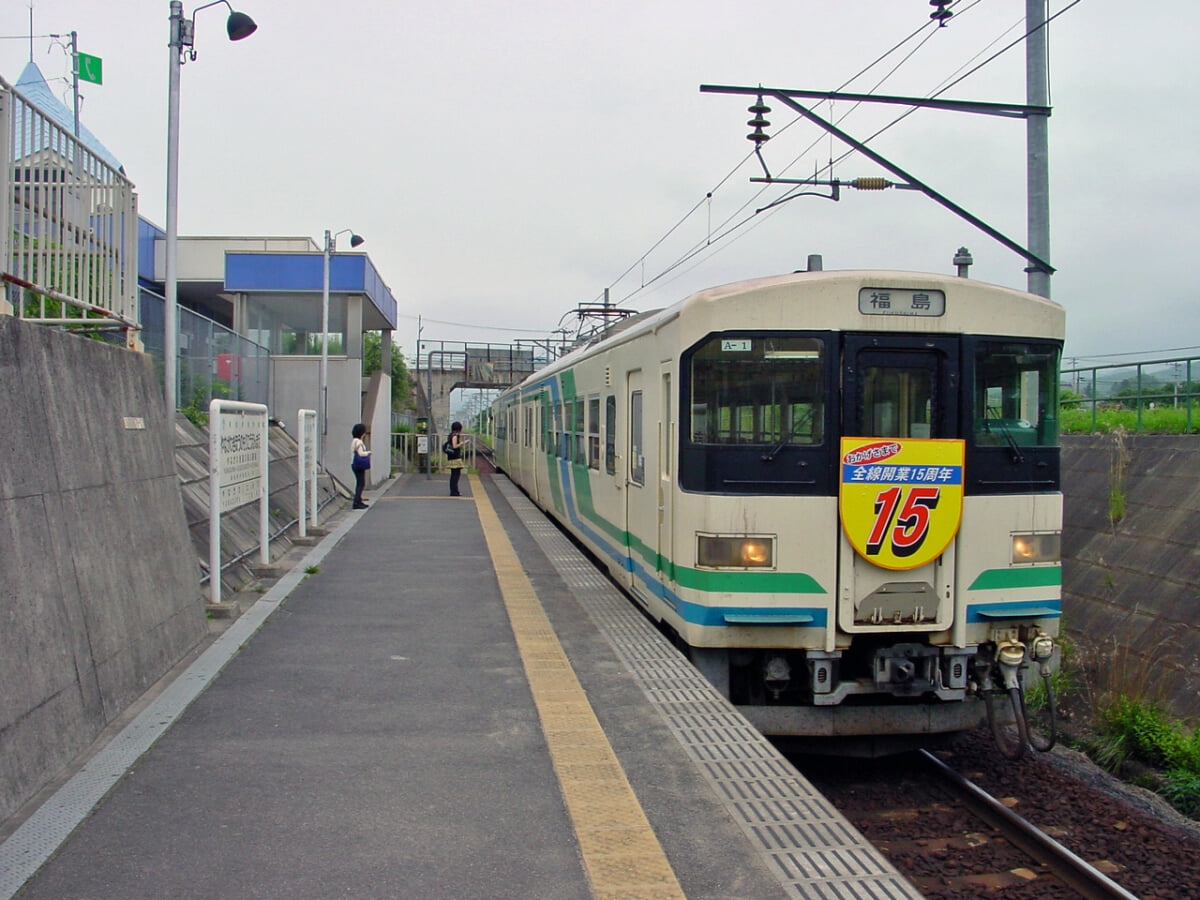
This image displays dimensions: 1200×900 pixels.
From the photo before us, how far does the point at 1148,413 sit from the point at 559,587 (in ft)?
26.3

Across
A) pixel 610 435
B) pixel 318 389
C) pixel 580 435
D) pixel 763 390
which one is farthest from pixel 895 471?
pixel 318 389

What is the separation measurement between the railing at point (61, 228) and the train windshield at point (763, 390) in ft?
12.6

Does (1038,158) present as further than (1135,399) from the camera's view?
No

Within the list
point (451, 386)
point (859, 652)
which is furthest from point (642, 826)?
point (451, 386)

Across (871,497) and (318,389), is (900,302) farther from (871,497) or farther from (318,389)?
(318,389)

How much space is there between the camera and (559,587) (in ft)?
32.9

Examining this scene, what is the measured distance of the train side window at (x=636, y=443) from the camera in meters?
8.08

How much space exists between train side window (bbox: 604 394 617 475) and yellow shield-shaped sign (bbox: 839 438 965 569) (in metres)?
3.46

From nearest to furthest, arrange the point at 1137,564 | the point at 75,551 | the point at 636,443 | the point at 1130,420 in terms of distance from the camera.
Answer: the point at 75,551
the point at 636,443
the point at 1137,564
the point at 1130,420

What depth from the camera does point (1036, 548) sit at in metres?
6.39

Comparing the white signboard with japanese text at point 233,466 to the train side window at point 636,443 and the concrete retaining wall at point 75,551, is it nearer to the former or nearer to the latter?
the concrete retaining wall at point 75,551

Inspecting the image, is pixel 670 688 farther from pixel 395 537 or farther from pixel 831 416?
pixel 395 537

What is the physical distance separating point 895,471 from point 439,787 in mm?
3266

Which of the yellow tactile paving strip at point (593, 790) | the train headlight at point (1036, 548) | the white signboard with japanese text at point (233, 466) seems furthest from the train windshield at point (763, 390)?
the white signboard with japanese text at point (233, 466)
